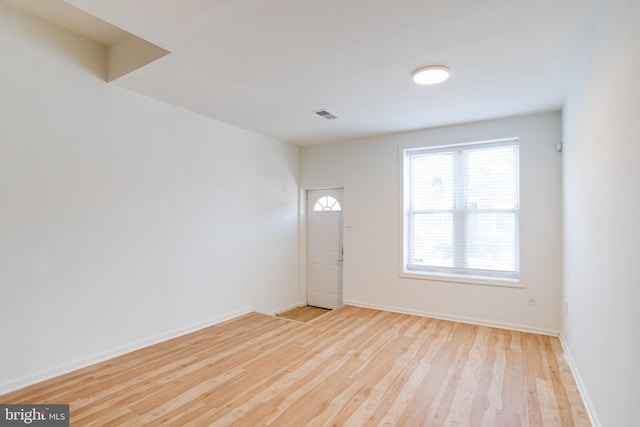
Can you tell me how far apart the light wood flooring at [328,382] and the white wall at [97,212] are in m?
0.37

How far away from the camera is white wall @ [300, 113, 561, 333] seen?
12.8 feet

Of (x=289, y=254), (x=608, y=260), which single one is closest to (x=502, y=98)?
(x=608, y=260)

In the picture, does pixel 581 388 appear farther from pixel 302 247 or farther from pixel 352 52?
pixel 302 247

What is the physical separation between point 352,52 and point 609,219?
205cm

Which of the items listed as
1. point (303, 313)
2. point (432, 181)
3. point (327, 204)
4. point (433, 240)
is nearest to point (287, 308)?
point (303, 313)

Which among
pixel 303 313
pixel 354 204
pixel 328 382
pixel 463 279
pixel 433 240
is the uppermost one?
pixel 354 204

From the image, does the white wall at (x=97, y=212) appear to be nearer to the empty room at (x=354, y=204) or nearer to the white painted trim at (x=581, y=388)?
the empty room at (x=354, y=204)

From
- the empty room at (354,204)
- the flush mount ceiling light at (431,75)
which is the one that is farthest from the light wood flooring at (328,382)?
the flush mount ceiling light at (431,75)

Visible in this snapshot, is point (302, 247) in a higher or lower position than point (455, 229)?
lower

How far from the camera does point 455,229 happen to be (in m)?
4.56

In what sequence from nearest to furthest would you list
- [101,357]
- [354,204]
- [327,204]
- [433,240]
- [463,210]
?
1. [101,357]
2. [463,210]
3. [433,240]
4. [354,204]
5. [327,204]

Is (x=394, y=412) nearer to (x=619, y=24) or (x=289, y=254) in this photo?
(x=619, y=24)

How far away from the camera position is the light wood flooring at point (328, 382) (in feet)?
7.37

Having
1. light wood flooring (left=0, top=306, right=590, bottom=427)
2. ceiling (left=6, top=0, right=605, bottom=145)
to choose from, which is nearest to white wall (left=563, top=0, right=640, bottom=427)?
ceiling (left=6, top=0, right=605, bottom=145)
